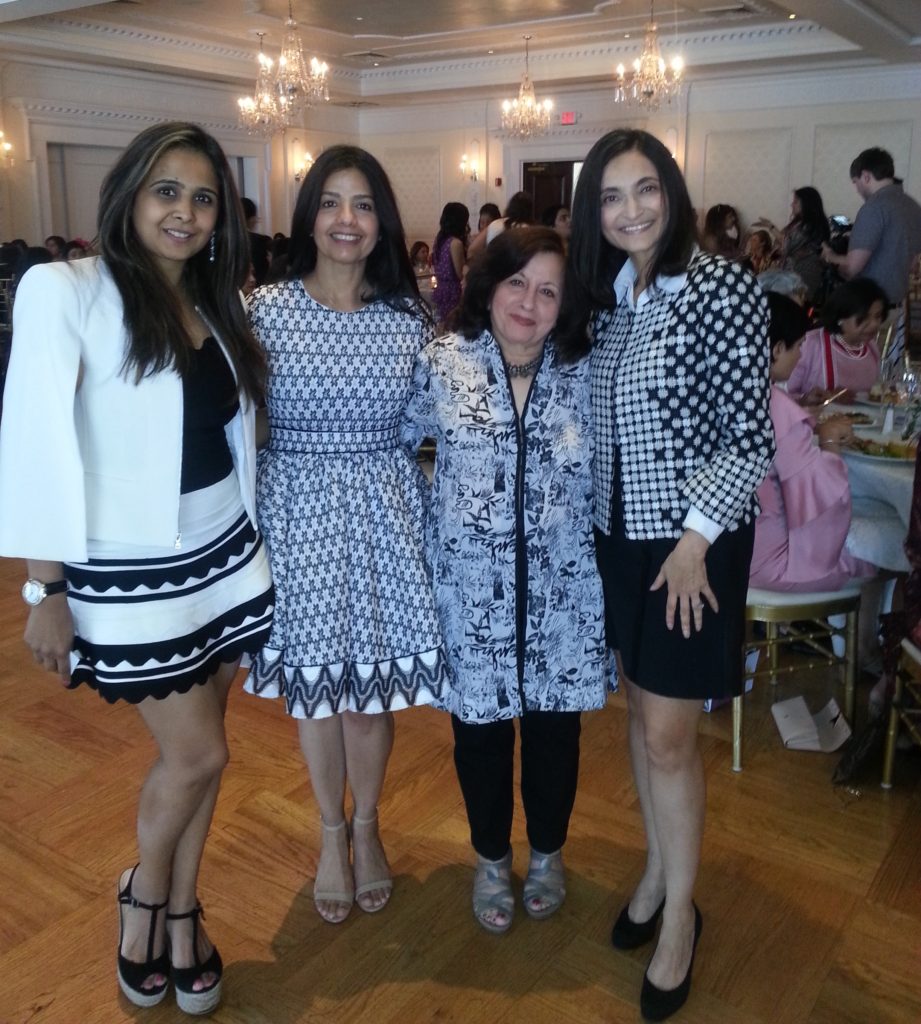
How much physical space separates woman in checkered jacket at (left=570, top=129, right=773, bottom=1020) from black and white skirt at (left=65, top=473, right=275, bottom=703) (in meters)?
0.70

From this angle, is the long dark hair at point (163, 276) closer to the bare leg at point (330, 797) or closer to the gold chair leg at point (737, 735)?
the bare leg at point (330, 797)

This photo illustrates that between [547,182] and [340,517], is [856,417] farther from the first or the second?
[547,182]

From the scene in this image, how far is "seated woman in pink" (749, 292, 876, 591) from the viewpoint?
2.53m

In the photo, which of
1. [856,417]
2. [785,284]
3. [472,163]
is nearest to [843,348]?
[785,284]

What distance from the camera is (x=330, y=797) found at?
2086 millimetres

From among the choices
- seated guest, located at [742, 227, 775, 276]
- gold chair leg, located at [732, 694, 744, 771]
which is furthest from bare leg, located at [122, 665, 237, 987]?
seated guest, located at [742, 227, 775, 276]

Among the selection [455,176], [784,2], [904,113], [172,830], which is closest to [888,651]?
[172,830]

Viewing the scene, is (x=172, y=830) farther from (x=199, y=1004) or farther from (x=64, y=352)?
(x=64, y=352)

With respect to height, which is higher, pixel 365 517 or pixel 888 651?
pixel 365 517

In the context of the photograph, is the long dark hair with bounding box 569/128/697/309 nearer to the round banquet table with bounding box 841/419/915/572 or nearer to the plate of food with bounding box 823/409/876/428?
the round banquet table with bounding box 841/419/915/572

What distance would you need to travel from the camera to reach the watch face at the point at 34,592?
5.02ft

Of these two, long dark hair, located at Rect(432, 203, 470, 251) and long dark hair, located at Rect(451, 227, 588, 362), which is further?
long dark hair, located at Rect(432, 203, 470, 251)

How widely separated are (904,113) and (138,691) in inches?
393

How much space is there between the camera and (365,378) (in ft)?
6.15
